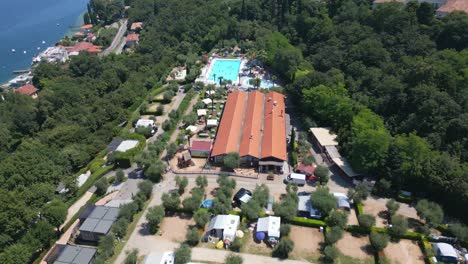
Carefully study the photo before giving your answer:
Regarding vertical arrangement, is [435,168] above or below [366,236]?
above

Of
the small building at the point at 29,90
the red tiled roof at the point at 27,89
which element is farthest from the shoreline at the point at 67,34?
the small building at the point at 29,90

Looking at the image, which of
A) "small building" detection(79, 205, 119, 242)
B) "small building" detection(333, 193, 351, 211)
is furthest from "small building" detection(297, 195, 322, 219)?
"small building" detection(79, 205, 119, 242)

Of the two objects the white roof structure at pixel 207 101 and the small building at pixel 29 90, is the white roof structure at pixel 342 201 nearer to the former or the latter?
the white roof structure at pixel 207 101

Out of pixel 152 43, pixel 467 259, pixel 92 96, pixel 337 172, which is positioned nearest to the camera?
pixel 467 259

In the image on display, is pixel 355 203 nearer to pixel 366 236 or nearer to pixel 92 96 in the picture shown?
pixel 366 236

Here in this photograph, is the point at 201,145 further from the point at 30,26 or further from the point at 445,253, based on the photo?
the point at 30,26

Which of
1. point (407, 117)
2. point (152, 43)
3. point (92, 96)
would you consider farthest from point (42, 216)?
point (152, 43)
